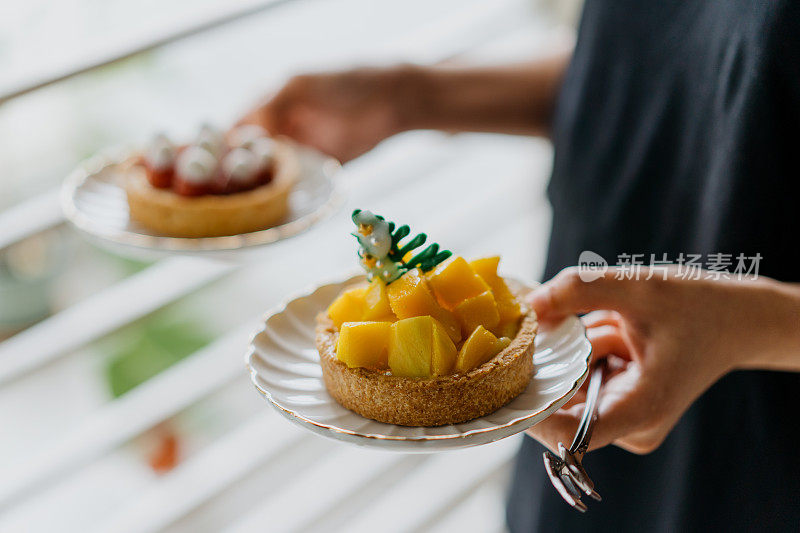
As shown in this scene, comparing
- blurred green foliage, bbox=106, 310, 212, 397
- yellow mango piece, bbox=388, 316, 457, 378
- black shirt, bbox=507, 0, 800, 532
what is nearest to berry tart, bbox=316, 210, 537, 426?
yellow mango piece, bbox=388, 316, 457, 378

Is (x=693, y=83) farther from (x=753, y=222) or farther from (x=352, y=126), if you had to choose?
(x=352, y=126)

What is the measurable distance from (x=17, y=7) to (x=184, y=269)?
0.60 meters

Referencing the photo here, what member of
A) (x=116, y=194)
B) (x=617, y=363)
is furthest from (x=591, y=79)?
(x=116, y=194)

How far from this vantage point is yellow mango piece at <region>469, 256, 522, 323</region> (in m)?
0.89

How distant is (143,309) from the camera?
166 cm

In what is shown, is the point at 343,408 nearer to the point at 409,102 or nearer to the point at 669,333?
the point at 669,333

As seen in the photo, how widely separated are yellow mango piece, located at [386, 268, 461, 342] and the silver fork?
0.55 ft

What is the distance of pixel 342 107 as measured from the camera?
1.46 meters

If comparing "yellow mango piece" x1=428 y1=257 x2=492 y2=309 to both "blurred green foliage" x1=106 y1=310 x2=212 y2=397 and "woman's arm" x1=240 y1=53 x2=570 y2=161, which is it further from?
"blurred green foliage" x1=106 y1=310 x2=212 y2=397

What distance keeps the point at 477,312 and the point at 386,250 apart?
0.39ft

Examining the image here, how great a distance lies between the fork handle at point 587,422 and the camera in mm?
846

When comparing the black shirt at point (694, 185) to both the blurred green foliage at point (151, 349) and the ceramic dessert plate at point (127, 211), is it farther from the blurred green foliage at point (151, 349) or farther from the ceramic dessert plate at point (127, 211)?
the blurred green foliage at point (151, 349)

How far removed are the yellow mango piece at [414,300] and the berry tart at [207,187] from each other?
467mm

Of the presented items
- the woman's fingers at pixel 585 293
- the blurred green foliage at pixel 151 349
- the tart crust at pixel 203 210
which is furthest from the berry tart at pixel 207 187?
the blurred green foliage at pixel 151 349
